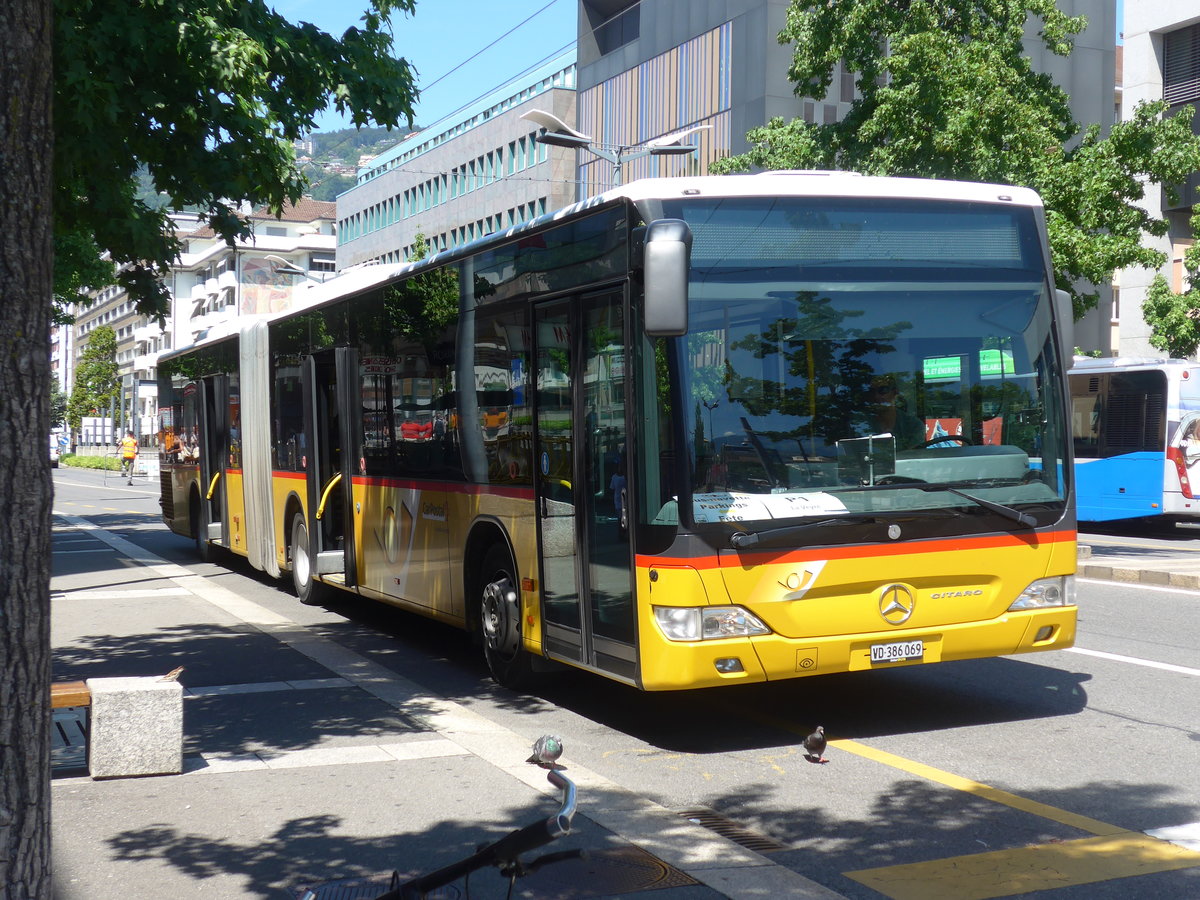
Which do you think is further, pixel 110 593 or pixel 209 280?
pixel 209 280

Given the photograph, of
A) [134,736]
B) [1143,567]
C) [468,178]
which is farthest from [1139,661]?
[468,178]

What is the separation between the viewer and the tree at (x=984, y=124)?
1842cm

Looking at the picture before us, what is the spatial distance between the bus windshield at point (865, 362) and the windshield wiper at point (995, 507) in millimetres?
12

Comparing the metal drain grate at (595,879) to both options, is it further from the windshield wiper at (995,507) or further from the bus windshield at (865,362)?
the windshield wiper at (995,507)

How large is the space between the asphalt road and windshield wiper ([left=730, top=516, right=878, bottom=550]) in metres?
1.11

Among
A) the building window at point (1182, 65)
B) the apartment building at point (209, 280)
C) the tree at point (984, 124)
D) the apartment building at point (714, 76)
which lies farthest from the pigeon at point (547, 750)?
the apartment building at point (209, 280)

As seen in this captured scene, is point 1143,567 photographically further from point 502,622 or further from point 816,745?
point 816,745

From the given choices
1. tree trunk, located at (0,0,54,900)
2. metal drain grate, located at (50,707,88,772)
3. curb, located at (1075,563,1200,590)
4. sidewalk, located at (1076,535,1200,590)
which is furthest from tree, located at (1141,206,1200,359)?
tree trunk, located at (0,0,54,900)

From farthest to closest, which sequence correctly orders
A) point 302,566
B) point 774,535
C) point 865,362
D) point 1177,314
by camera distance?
point 1177,314 → point 302,566 → point 865,362 → point 774,535

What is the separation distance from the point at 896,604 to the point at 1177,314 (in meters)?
24.3

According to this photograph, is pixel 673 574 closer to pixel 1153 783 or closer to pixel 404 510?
pixel 1153 783

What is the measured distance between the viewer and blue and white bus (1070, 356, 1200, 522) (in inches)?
945

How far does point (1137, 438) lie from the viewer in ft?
81.0

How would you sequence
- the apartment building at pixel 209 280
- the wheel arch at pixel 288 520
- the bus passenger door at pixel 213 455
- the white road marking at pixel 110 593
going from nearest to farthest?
the wheel arch at pixel 288 520
the white road marking at pixel 110 593
the bus passenger door at pixel 213 455
the apartment building at pixel 209 280
